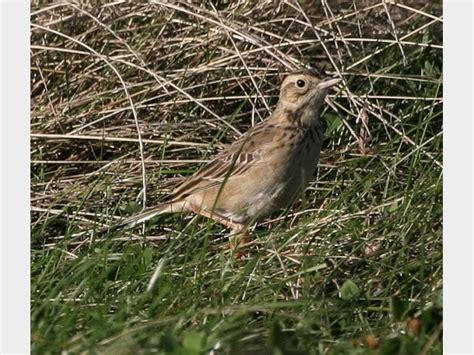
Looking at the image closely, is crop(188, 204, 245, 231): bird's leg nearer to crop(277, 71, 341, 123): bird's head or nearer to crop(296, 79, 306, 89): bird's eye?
crop(277, 71, 341, 123): bird's head

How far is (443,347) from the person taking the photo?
3951 millimetres

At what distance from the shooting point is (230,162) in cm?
582

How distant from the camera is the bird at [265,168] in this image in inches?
222

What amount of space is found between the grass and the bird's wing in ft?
0.70

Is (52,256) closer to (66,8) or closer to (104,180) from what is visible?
(104,180)

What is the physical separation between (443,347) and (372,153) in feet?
7.57

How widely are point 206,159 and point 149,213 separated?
682mm

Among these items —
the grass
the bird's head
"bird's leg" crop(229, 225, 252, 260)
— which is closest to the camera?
the grass

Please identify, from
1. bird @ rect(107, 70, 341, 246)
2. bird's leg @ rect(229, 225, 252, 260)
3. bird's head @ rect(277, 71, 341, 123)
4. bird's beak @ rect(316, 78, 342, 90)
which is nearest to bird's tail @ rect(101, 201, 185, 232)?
bird @ rect(107, 70, 341, 246)

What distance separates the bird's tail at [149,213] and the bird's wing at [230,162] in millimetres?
42

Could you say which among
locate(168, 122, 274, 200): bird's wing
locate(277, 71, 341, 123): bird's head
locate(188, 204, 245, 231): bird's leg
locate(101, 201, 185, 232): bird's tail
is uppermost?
locate(277, 71, 341, 123): bird's head

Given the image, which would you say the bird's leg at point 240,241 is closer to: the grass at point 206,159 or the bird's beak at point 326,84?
the grass at point 206,159

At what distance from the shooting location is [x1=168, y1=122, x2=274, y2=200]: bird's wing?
226 inches

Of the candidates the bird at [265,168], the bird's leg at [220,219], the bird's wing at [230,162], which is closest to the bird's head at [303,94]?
the bird at [265,168]
